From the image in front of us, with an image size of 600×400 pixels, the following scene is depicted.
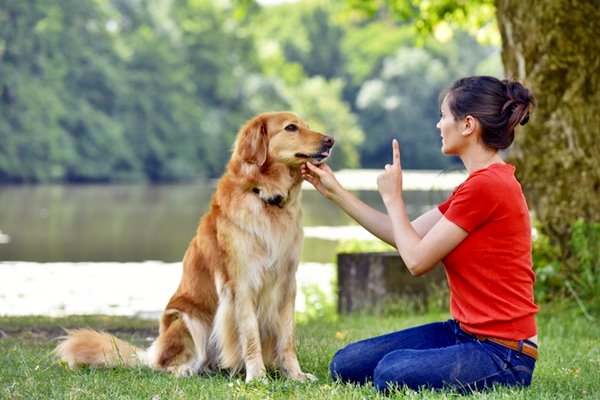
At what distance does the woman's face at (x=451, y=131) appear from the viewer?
4.43 m

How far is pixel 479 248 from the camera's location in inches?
172

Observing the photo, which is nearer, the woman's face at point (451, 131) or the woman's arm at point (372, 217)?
the woman's face at point (451, 131)

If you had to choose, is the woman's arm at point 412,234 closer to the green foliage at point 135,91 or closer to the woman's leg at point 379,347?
the woman's leg at point 379,347

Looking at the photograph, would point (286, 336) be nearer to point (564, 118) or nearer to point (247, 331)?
point (247, 331)

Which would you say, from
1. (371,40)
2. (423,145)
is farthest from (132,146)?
(371,40)

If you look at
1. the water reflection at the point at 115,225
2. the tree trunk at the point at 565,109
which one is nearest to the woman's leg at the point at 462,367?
→ the tree trunk at the point at 565,109

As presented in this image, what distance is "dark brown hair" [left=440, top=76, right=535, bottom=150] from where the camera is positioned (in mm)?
4359

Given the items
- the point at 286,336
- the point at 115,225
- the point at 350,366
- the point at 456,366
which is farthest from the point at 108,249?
the point at 456,366

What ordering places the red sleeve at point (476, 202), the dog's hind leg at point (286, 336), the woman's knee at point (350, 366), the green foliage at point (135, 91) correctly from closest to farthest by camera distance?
1. the red sleeve at point (476, 202)
2. the woman's knee at point (350, 366)
3. the dog's hind leg at point (286, 336)
4. the green foliage at point (135, 91)

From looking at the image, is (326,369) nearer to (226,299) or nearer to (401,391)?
(226,299)

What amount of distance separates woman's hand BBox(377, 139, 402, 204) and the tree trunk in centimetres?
473

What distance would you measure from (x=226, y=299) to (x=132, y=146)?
49.8 m

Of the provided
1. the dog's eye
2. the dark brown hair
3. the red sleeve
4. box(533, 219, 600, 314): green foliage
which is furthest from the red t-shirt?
box(533, 219, 600, 314): green foliage

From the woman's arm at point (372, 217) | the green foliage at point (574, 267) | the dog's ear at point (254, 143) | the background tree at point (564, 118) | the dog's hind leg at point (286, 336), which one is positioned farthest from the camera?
the background tree at point (564, 118)
